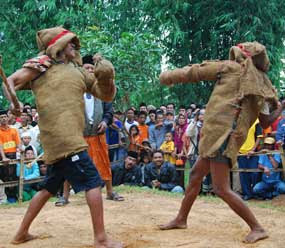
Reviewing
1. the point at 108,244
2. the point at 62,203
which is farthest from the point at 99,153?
the point at 108,244

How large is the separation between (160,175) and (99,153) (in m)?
2.93

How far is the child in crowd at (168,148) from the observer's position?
36.0ft

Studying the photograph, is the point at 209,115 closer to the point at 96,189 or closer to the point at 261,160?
the point at 96,189

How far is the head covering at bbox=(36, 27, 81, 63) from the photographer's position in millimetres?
5227

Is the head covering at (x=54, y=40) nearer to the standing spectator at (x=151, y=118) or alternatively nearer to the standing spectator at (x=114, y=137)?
the standing spectator at (x=114, y=137)

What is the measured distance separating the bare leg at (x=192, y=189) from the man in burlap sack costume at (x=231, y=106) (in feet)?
0.35

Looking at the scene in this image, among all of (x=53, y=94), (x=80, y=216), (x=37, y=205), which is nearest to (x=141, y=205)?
(x=80, y=216)

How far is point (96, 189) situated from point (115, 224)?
134 centimetres

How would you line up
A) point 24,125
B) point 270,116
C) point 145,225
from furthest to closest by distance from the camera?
point 24,125 < point 145,225 < point 270,116

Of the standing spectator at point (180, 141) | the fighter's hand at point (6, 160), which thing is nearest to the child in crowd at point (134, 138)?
the standing spectator at point (180, 141)

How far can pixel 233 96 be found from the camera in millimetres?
5301

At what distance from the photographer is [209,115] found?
5.38 metres

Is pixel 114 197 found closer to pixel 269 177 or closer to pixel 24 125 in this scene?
pixel 269 177

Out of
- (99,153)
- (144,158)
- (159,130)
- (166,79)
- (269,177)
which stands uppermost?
(166,79)
